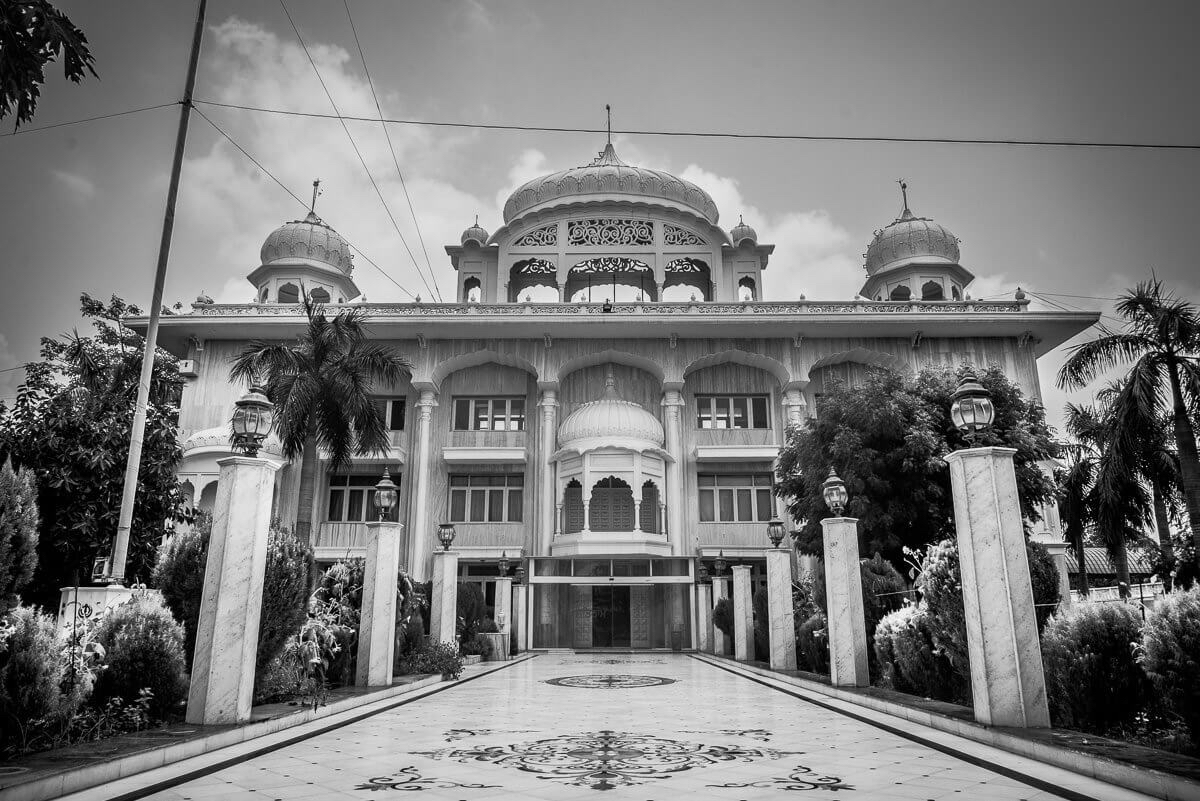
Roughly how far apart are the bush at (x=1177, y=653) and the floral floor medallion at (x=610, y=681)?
7.04m

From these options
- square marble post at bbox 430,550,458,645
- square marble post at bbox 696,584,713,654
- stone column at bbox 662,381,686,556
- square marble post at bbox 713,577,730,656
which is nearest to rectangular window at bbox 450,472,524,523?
stone column at bbox 662,381,686,556

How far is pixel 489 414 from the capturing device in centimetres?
2555

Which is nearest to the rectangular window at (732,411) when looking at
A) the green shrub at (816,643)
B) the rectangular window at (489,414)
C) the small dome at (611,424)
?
the small dome at (611,424)

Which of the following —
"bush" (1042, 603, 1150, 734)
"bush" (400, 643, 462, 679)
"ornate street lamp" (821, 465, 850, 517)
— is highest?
"ornate street lamp" (821, 465, 850, 517)

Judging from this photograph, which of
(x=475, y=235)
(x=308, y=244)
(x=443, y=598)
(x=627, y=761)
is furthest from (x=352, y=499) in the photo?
(x=627, y=761)

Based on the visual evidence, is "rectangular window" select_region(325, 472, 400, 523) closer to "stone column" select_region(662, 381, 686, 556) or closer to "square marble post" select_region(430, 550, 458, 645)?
"stone column" select_region(662, 381, 686, 556)

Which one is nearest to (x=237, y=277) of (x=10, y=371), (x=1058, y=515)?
(x=10, y=371)

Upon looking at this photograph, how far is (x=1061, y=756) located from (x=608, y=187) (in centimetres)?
2464

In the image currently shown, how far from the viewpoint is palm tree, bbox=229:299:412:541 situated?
15.7 meters

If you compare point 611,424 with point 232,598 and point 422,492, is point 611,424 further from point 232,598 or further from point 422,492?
point 232,598

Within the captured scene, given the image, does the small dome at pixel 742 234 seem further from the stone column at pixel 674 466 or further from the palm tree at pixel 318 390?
the palm tree at pixel 318 390

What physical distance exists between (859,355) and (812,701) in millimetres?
18369

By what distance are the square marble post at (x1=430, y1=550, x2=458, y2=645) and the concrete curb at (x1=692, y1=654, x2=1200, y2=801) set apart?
8150mm

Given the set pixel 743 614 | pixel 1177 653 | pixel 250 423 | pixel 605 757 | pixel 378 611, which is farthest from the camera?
pixel 743 614
